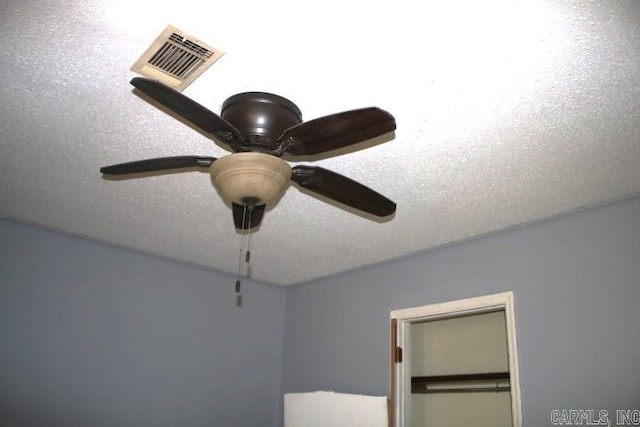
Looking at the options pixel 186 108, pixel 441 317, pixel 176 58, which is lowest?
pixel 441 317

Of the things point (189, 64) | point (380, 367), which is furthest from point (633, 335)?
point (189, 64)

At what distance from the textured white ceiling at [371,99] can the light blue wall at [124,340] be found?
460 mm

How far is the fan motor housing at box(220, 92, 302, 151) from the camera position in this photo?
1.86m

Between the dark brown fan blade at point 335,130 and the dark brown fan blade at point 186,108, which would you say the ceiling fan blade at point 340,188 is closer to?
the dark brown fan blade at point 335,130

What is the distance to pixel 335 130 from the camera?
1707 millimetres

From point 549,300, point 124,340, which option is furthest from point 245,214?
point 124,340

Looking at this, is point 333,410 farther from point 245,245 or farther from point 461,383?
point 245,245

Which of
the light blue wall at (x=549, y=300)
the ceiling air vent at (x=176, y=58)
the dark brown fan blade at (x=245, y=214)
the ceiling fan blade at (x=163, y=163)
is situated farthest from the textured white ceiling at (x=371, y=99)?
the dark brown fan blade at (x=245, y=214)

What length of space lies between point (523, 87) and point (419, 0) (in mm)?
597

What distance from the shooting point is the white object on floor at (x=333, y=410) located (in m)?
3.45

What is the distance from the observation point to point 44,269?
3404mm

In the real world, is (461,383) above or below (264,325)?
below

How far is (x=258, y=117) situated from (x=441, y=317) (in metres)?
2.08

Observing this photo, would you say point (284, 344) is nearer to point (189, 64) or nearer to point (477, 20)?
point (189, 64)
